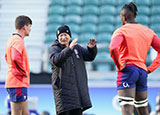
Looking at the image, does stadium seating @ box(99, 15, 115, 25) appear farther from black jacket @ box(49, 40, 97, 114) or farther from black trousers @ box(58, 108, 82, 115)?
black trousers @ box(58, 108, 82, 115)

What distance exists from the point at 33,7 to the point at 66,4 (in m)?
1.35

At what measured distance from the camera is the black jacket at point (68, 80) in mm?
3465

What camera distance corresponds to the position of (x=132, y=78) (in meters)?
3.27

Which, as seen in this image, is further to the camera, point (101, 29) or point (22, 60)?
point (101, 29)

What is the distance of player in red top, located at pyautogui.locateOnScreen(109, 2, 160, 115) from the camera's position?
10.7ft

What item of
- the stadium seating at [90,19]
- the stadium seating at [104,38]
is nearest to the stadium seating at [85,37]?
the stadium seating at [104,38]

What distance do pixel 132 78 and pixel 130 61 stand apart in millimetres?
196

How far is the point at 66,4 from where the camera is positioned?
1291 centimetres

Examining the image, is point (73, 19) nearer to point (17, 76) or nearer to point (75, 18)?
point (75, 18)

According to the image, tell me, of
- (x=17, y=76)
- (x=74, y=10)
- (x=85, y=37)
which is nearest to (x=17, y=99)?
(x=17, y=76)

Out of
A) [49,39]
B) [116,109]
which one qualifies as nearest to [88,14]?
[49,39]

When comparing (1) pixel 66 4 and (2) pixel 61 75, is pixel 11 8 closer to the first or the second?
(1) pixel 66 4

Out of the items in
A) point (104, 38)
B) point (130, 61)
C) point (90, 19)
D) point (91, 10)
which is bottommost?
point (104, 38)

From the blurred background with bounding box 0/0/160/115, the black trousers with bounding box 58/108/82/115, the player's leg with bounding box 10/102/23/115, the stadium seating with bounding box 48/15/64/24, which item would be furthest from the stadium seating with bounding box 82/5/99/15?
the black trousers with bounding box 58/108/82/115
